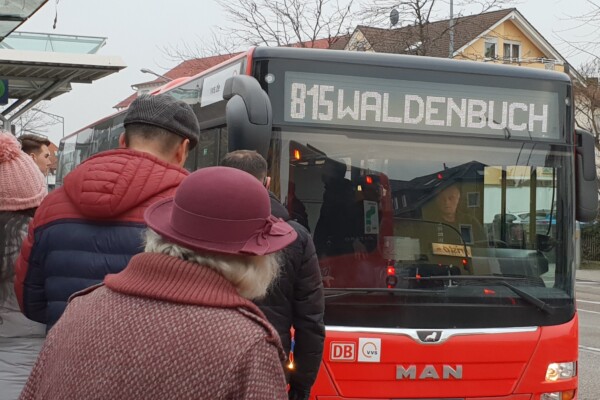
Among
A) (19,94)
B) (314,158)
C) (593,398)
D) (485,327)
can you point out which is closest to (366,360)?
(485,327)

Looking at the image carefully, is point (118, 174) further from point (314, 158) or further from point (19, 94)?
point (19, 94)

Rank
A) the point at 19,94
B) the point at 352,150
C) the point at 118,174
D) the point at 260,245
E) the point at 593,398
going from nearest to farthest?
1. the point at 260,245
2. the point at 118,174
3. the point at 352,150
4. the point at 593,398
5. the point at 19,94

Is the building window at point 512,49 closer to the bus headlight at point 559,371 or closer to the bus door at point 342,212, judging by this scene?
the bus headlight at point 559,371

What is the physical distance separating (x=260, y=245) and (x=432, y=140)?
141 inches

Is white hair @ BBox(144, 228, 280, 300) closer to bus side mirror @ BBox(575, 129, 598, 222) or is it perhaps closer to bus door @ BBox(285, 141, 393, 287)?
bus door @ BBox(285, 141, 393, 287)

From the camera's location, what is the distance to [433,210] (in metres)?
5.15

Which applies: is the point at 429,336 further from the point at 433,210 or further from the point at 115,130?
the point at 115,130

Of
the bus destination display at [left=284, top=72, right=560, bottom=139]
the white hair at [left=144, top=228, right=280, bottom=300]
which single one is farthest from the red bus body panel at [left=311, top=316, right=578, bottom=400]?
the white hair at [left=144, top=228, right=280, bottom=300]

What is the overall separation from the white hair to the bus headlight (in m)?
3.76

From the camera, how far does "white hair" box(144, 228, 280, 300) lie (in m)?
1.79

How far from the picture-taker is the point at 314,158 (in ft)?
16.7

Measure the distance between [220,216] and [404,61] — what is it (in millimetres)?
3736

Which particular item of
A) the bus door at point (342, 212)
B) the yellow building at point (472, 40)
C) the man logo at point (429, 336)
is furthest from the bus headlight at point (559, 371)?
the yellow building at point (472, 40)

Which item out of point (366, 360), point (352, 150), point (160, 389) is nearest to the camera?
point (160, 389)
